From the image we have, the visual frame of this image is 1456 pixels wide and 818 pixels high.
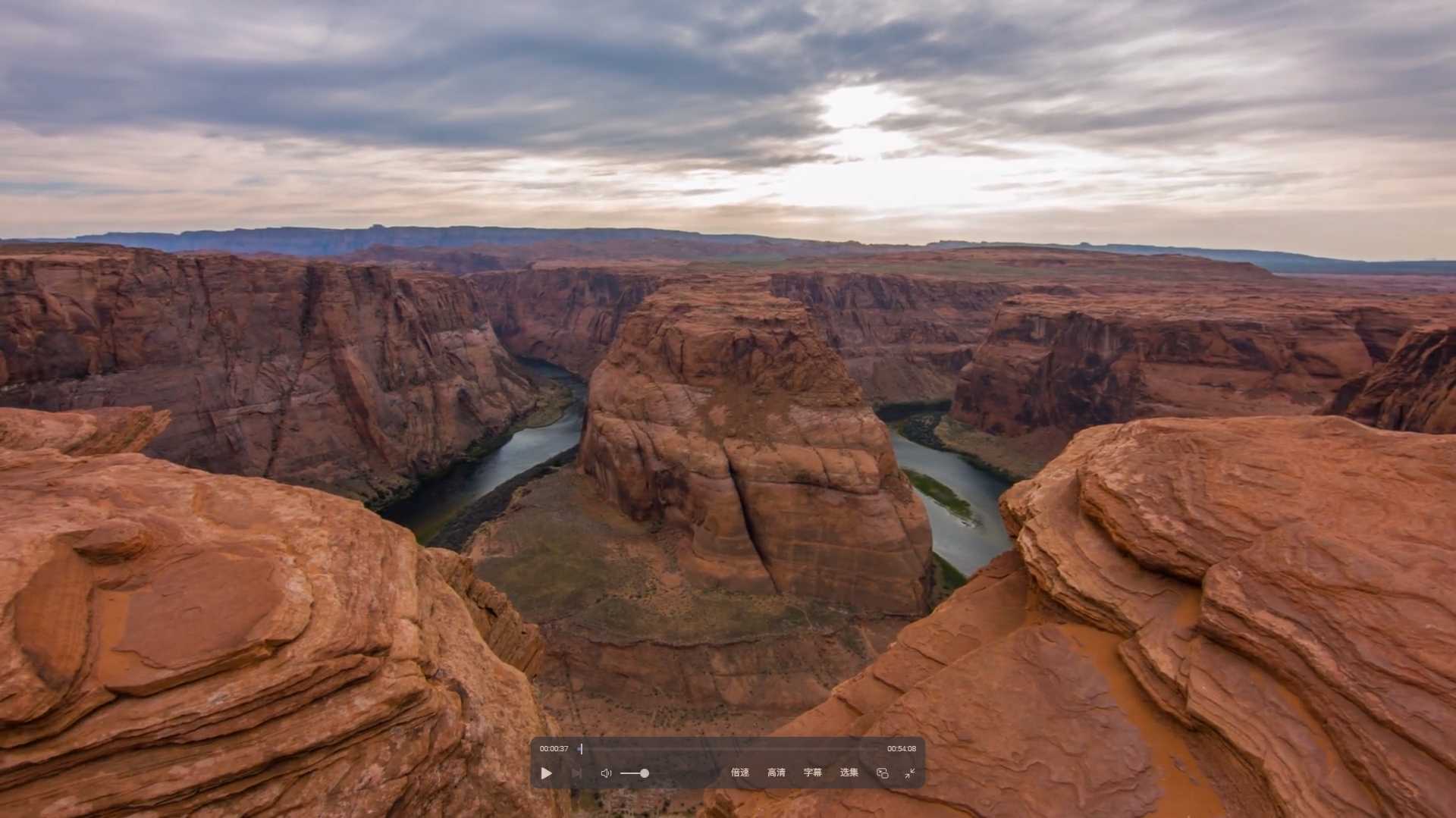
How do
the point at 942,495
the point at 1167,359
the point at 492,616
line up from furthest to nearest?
the point at 1167,359 < the point at 942,495 < the point at 492,616

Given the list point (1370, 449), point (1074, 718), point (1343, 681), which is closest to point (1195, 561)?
point (1343, 681)

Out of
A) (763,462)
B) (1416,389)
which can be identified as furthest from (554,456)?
(1416,389)

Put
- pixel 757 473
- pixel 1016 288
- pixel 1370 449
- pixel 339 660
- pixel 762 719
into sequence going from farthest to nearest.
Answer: pixel 1016 288, pixel 757 473, pixel 762 719, pixel 1370 449, pixel 339 660

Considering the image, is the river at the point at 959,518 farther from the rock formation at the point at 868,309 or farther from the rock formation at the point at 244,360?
the rock formation at the point at 244,360

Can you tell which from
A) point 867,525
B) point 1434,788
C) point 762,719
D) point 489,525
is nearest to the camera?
point 1434,788

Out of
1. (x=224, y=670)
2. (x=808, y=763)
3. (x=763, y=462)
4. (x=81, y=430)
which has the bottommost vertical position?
(x=763, y=462)

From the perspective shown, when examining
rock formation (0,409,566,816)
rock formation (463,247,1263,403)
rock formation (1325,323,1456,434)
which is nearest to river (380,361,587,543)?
rock formation (463,247,1263,403)

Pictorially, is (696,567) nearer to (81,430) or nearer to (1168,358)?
(81,430)

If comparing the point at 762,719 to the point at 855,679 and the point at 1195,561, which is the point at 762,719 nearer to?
the point at 855,679
